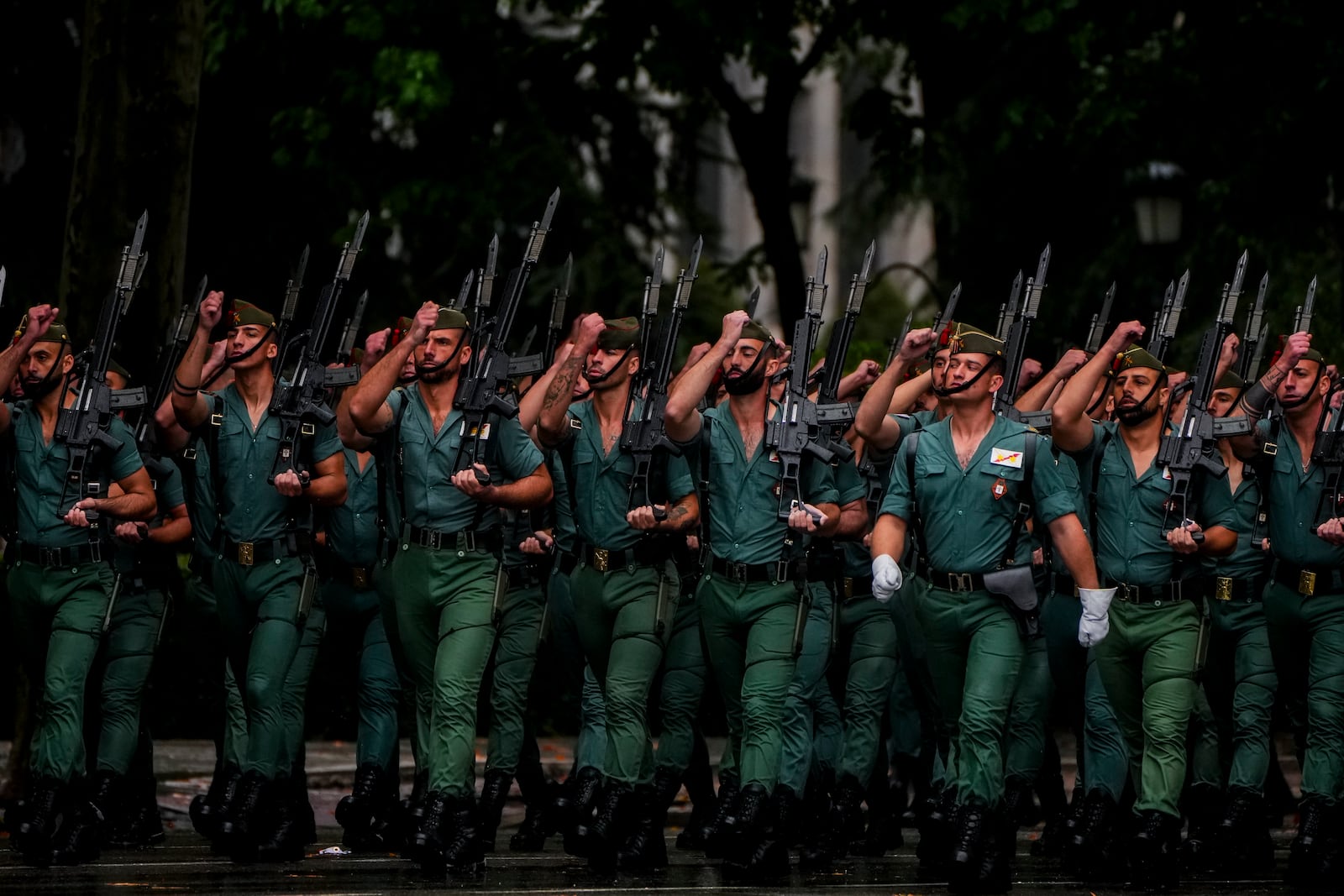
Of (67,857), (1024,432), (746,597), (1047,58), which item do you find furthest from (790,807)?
(1047,58)

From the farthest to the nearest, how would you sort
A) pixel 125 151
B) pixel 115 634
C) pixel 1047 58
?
pixel 1047 58
pixel 125 151
pixel 115 634

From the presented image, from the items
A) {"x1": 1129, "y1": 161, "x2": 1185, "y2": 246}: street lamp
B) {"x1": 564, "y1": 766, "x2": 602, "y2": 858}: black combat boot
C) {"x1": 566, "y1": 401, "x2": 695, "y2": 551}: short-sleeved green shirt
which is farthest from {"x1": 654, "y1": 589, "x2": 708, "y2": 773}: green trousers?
{"x1": 1129, "y1": 161, "x2": 1185, "y2": 246}: street lamp

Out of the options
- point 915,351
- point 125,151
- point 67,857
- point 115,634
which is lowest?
point 67,857

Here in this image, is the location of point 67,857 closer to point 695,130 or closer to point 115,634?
point 115,634

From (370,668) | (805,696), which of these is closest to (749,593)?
(805,696)

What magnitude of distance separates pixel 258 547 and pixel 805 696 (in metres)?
2.54

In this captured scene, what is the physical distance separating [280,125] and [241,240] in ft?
4.15

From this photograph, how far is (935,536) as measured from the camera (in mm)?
10531

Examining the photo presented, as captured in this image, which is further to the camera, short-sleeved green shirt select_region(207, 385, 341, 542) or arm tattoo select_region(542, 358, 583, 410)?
short-sleeved green shirt select_region(207, 385, 341, 542)

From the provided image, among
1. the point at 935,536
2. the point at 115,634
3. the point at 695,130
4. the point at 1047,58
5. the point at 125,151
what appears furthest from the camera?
the point at 695,130

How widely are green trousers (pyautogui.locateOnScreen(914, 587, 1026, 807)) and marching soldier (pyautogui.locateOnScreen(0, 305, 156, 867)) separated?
3.54 metres

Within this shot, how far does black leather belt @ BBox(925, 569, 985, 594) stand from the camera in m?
10.4

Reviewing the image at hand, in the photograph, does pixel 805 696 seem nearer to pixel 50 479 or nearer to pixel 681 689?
pixel 681 689

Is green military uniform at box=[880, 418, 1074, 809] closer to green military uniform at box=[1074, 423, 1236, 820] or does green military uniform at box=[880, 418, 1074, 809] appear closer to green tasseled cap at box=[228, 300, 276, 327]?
green military uniform at box=[1074, 423, 1236, 820]
